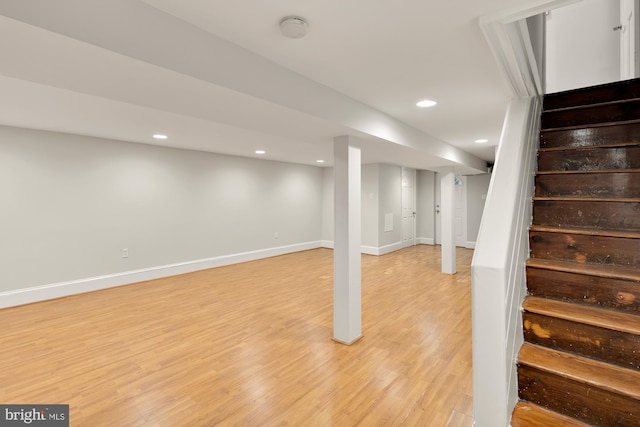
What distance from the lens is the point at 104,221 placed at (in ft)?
15.0

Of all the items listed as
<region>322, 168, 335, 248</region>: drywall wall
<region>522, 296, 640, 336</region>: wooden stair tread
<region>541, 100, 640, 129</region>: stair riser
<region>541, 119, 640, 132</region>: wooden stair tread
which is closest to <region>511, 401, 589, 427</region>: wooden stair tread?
<region>522, 296, 640, 336</region>: wooden stair tread

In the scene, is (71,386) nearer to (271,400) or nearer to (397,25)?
(271,400)

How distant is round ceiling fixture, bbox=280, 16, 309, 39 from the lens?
4.89 feet

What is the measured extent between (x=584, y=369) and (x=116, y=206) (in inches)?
216

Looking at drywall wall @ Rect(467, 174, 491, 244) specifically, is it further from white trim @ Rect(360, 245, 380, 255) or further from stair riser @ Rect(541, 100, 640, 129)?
stair riser @ Rect(541, 100, 640, 129)

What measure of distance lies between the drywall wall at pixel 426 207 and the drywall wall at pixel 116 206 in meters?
4.38

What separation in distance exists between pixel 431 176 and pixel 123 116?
778 centimetres

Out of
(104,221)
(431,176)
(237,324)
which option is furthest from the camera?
(431,176)

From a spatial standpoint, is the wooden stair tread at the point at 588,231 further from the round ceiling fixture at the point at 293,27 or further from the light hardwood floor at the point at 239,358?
the round ceiling fixture at the point at 293,27

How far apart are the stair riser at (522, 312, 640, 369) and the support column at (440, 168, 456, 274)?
167 inches

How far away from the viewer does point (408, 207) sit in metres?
8.44

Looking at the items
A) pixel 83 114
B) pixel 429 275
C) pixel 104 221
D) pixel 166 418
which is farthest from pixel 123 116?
pixel 429 275

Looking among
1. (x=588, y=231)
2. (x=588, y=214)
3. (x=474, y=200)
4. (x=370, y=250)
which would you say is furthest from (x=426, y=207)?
(x=588, y=231)

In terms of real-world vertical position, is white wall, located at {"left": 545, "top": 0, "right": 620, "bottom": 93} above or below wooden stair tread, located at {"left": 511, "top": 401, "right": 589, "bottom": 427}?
above
